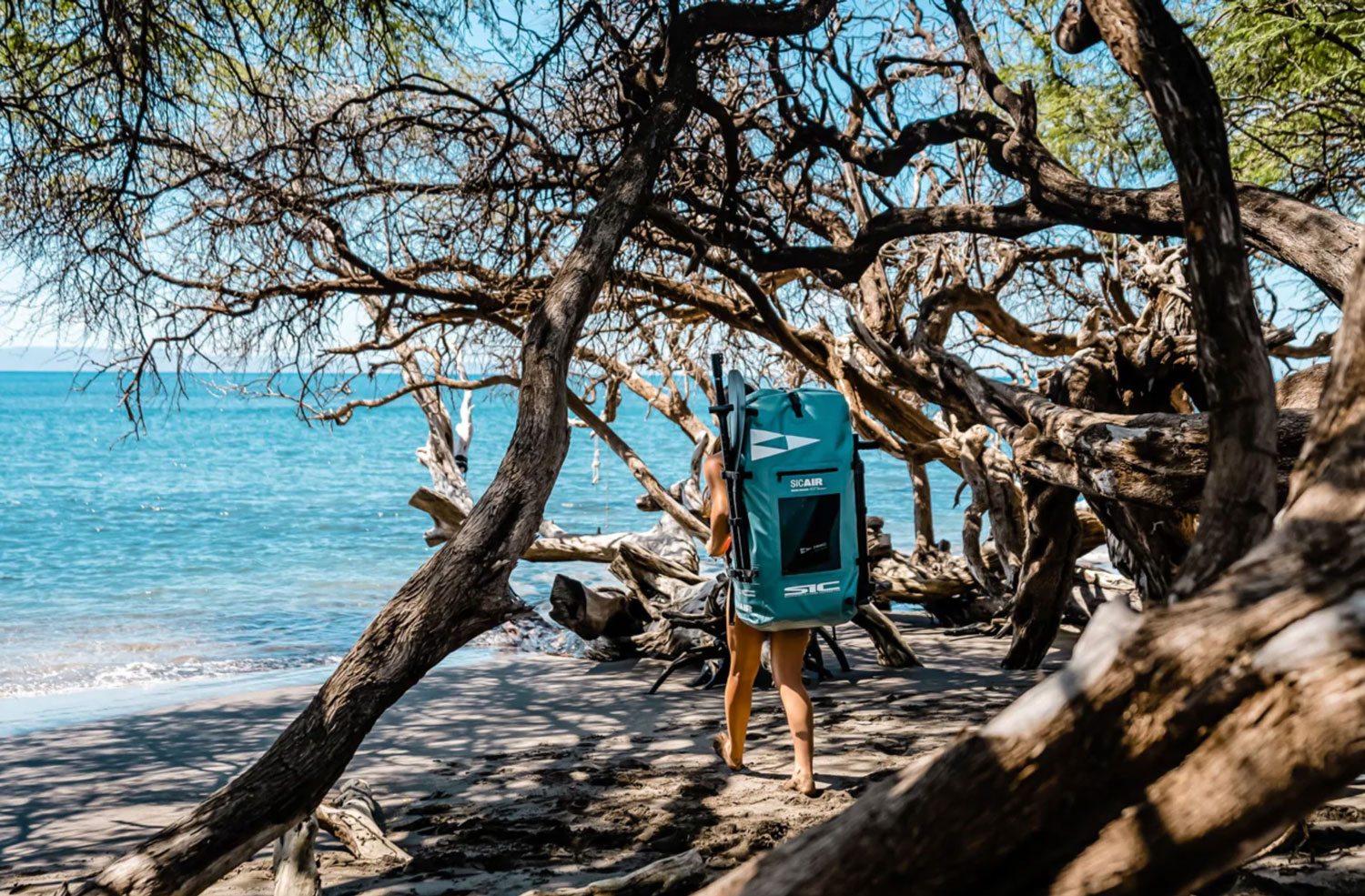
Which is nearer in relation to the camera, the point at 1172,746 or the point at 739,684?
the point at 1172,746

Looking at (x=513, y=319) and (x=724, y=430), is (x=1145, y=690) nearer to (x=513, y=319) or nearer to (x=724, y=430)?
(x=724, y=430)

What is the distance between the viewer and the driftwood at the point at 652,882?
3.45 m

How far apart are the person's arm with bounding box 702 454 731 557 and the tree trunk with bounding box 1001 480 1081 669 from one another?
2856 mm

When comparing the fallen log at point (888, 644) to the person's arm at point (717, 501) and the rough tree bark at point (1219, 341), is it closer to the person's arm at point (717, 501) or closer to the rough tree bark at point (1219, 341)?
the person's arm at point (717, 501)

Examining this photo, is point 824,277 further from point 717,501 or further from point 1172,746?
point 1172,746

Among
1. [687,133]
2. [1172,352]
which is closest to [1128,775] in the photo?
[1172,352]

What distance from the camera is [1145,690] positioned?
6.00ft

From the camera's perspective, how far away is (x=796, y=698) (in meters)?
4.93

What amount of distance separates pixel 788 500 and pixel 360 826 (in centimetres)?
220

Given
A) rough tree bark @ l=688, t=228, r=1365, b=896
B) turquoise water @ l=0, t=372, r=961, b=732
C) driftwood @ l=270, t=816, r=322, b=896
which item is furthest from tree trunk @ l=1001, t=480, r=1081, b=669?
turquoise water @ l=0, t=372, r=961, b=732

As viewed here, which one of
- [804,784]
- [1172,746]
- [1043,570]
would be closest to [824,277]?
[1043,570]

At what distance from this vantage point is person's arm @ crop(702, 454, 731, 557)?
16.3ft

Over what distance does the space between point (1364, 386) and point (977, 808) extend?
0.98 meters

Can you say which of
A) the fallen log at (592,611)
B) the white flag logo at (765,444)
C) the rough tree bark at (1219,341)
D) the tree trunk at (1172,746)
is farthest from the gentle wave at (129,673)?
the rough tree bark at (1219,341)
